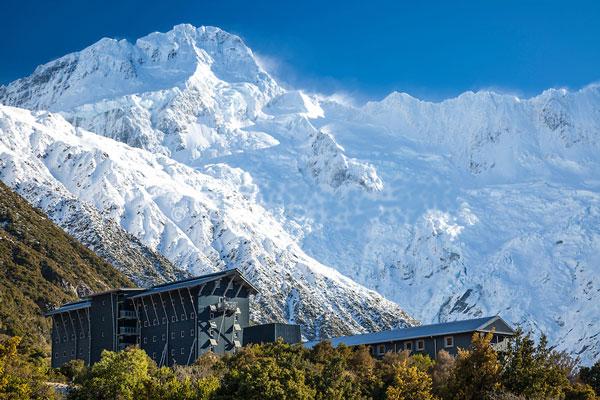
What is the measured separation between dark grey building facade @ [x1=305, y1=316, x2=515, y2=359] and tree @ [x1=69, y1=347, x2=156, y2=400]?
2857 centimetres

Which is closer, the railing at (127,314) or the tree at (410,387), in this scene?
the tree at (410,387)

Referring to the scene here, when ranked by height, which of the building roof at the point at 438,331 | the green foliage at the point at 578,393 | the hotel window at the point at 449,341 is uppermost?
the building roof at the point at 438,331

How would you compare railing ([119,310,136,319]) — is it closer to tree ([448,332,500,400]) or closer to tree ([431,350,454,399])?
tree ([431,350,454,399])

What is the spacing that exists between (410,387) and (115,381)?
2175 cm

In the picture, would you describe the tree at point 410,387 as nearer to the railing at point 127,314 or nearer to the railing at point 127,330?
the railing at point 127,330

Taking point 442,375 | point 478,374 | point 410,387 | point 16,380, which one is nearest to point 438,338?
point 442,375

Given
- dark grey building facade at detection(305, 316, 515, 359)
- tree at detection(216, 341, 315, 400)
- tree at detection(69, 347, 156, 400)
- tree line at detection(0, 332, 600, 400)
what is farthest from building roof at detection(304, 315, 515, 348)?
tree at detection(216, 341, 315, 400)

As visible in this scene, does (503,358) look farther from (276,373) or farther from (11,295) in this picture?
(11,295)

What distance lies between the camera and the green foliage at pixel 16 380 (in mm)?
61822

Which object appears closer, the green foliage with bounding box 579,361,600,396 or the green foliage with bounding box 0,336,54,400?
the green foliage with bounding box 0,336,54,400

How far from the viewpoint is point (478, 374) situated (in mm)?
66188

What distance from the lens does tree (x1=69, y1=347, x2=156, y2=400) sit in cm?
7212

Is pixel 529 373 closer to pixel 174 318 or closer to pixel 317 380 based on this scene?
pixel 317 380

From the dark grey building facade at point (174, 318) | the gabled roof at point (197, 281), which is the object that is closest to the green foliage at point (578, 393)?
the dark grey building facade at point (174, 318)
